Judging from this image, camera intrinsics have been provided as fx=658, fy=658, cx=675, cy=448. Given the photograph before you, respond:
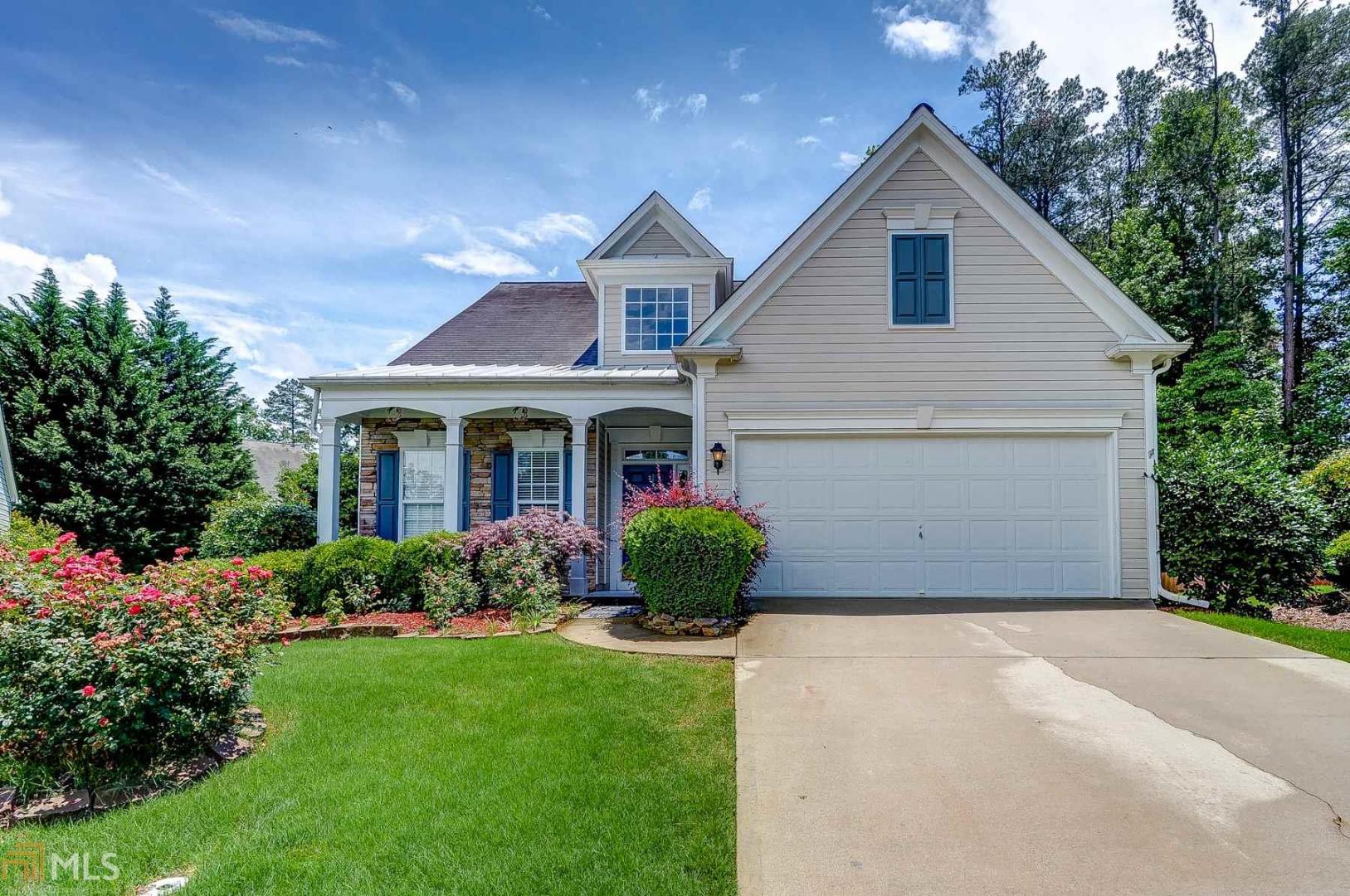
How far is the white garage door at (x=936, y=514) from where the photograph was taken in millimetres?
9008

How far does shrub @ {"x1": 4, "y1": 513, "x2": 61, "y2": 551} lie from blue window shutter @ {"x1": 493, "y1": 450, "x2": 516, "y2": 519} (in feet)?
20.1

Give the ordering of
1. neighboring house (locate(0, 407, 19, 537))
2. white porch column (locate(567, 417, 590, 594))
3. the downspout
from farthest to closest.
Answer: neighboring house (locate(0, 407, 19, 537)) < white porch column (locate(567, 417, 590, 594)) < the downspout

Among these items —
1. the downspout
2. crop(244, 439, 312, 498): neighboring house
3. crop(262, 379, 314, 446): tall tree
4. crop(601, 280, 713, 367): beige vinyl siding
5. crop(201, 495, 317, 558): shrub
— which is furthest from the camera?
crop(262, 379, 314, 446): tall tree

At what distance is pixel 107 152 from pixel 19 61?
1.32m

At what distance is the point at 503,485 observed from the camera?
38.1ft

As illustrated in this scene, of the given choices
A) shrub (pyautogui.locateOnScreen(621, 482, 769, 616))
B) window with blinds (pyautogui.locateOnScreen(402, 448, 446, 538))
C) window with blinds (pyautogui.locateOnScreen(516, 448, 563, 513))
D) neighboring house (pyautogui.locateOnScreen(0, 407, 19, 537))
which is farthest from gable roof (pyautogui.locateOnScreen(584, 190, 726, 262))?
neighboring house (pyautogui.locateOnScreen(0, 407, 19, 537))

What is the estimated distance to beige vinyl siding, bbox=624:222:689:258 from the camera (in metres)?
11.6

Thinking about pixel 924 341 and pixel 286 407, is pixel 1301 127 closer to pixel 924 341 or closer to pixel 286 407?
pixel 924 341

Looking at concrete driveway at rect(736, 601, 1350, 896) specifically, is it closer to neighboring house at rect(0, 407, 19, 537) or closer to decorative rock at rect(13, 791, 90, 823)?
decorative rock at rect(13, 791, 90, 823)

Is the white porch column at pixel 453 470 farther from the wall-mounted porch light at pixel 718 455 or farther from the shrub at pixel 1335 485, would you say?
the shrub at pixel 1335 485

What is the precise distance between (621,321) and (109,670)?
28.9 ft

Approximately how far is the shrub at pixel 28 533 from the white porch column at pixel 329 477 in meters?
3.50

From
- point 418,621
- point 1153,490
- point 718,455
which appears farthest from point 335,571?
point 1153,490

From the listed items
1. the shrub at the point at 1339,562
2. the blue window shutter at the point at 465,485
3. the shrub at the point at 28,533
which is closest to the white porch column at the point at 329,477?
the blue window shutter at the point at 465,485
